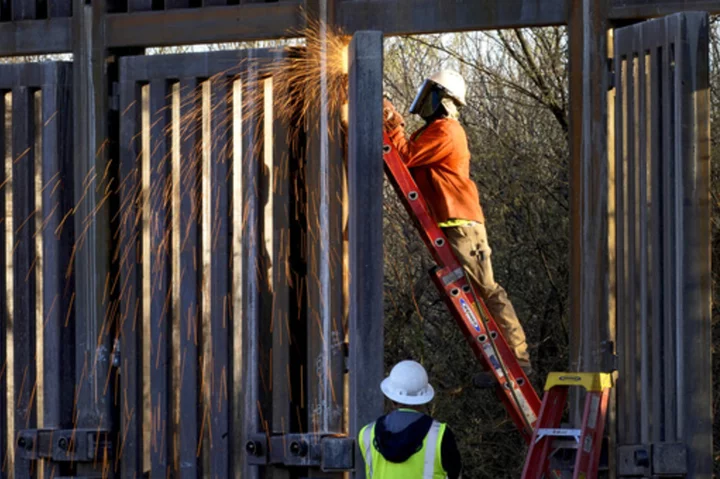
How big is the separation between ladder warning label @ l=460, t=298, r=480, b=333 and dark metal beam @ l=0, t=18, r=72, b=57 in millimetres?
3109

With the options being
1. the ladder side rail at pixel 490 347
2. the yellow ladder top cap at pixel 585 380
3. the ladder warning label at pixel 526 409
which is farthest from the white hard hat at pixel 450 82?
the yellow ladder top cap at pixel 585 380

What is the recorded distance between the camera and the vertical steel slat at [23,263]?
404 inches

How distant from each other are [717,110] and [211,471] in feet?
25.0

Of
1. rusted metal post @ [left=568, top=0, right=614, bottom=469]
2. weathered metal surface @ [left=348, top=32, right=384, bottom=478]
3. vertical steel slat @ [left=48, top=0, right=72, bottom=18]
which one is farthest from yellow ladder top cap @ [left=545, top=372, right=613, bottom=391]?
vertical steel slat @ [left=48, top=0, right=72, bottom=18]

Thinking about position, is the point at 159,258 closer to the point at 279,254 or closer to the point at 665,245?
the point at 279,254

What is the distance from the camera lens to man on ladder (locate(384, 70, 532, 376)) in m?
10.2

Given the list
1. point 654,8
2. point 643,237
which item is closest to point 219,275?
point 643,237

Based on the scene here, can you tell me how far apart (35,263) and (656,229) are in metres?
4.15

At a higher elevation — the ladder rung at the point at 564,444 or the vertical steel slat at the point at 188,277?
the vertical steel slat at the point at 188,277

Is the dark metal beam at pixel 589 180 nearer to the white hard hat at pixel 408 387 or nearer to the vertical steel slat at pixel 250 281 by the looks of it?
the vertical steel slat at pixel 250 281

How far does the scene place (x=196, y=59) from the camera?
9859mm

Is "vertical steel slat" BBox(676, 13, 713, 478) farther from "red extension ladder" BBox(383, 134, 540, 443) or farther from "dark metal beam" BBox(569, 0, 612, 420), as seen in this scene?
"red extension ladder" BBox(383, 134, 540, 443)

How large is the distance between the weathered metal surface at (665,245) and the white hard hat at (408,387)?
2084 mm

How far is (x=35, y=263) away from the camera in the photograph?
10.3 metres
